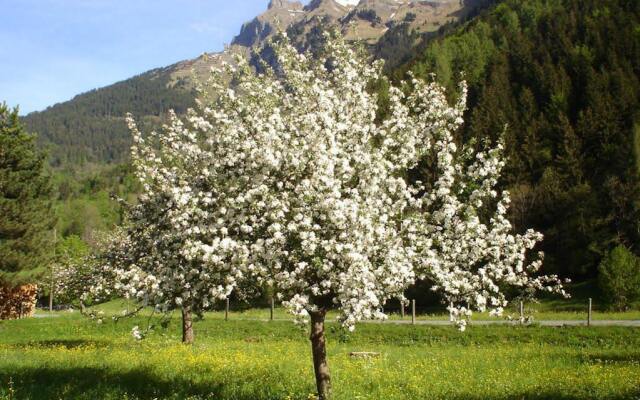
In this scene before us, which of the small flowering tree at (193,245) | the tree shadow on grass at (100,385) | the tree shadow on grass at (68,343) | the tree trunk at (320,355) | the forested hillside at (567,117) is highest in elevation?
the forested hillside at (567,117)

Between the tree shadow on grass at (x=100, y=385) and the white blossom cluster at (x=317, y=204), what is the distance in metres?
4.32

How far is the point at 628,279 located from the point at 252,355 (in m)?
37.0

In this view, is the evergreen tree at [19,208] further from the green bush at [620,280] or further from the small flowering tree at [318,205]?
the green bush at [620,280]

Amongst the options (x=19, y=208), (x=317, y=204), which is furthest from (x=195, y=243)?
(x=19, y=208)

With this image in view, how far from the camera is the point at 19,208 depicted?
45.6 m

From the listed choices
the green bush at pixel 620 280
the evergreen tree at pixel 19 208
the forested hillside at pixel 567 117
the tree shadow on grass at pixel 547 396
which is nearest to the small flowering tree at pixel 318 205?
the forested hillside at pixel 567 117

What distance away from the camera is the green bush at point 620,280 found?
154 ft

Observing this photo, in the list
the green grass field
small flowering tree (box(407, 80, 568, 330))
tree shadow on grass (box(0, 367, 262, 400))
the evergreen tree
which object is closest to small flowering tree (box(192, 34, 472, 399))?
small flowering tree (box(407, 80, 568, 330))

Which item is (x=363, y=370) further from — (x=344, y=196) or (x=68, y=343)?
(x=68, y=343)

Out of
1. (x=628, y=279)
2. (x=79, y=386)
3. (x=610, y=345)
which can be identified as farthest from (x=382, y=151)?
(x=628, y=279)

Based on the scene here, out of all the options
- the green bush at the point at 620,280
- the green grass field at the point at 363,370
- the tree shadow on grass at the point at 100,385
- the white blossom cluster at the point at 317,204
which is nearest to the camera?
the white blossom cluster at the point at 317,204

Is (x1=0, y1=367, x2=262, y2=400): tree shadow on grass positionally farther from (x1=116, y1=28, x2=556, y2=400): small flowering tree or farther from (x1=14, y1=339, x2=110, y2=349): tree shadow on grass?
(x1=14, y1=339, x2=110, y2=349): tree shadow on grass

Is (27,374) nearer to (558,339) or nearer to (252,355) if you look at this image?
(252,355)

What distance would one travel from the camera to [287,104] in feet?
45.6
